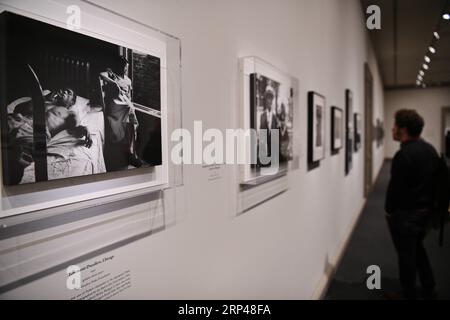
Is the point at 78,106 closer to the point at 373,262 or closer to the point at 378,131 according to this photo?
the point at 373,262

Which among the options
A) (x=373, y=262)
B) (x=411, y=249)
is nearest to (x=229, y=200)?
(x=411, y=249)

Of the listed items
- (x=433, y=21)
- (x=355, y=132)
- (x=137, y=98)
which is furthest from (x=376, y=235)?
(x=137, y=98)

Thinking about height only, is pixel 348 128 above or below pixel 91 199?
above

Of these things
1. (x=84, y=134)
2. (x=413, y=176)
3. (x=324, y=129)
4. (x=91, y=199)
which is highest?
(x=324, y=129)

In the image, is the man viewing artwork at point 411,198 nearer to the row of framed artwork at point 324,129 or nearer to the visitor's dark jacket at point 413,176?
the visitor's dark jacket at point 413,176

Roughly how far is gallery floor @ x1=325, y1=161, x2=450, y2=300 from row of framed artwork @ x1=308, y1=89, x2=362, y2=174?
121 cm

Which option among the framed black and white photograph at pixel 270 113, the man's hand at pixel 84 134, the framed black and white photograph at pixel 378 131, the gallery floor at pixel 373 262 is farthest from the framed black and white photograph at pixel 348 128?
the framed black and white photograph at pixel 378 131

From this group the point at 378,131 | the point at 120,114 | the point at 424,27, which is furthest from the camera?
the point at 378,131

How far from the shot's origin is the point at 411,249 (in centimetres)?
316

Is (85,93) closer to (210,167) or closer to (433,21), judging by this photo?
(210,167)

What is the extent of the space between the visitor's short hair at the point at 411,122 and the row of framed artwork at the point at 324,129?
74cm

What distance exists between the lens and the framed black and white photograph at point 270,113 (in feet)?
5.90

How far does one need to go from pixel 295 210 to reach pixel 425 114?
1830 mm

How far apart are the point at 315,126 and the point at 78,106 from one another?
2.62 meters
